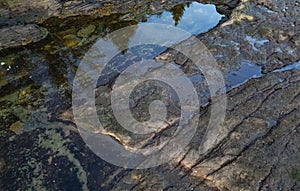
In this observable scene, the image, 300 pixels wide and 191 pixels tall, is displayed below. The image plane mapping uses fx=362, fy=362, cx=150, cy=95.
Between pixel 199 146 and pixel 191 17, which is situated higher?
pixel 199 146

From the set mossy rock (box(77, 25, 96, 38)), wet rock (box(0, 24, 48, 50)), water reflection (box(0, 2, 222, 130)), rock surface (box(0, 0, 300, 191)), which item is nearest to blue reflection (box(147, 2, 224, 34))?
water reflection (box(0, 2, 222, 130))

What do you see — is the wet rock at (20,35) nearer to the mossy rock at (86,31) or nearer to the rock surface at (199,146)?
the mossy rock at (86,31)

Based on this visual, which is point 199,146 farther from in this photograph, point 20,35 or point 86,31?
point 20,35

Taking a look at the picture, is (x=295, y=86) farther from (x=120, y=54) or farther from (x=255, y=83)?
(x=120, y=54)

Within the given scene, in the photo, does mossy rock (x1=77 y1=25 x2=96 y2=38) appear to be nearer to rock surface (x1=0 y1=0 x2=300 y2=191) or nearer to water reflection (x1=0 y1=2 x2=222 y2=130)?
water reflection (x1=0 y1=2 x2=222 y2=130)

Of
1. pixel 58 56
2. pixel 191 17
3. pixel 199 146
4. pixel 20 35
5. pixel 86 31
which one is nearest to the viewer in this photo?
pixel 199 146

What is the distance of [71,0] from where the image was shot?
46.5 ft

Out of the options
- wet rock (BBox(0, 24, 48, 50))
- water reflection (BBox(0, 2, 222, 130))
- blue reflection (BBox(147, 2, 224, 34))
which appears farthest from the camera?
blue reflection (BBox(147, 2, 224, 34))

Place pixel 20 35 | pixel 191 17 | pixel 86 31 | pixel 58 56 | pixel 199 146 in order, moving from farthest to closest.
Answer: pixel 191 17 → pixel 86 31 → pixel 20 35 → pixel 58 56 → pixel 199 146

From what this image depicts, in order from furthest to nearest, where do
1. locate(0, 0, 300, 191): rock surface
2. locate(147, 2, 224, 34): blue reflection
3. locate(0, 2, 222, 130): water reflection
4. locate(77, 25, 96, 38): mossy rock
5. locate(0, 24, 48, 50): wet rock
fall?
1. locate(147, 2, 224, 34): blue reflection
2. locate(77, 25, 96, 38): mossy rock
3. locate(0, 24, 48, 50): wet rock
4. locate(0, 2, 222, 130): water reflection
5. locate(0, 0, 300, 191): rock surface

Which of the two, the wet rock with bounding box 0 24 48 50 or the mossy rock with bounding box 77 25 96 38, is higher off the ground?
the wet rock with bounding box 0 24 48 50

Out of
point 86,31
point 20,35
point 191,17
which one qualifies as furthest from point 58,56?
point 191,17

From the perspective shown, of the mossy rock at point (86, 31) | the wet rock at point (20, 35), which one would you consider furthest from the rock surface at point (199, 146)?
the mossy rock at point (86, 31)

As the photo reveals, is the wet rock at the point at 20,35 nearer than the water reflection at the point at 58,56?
No
